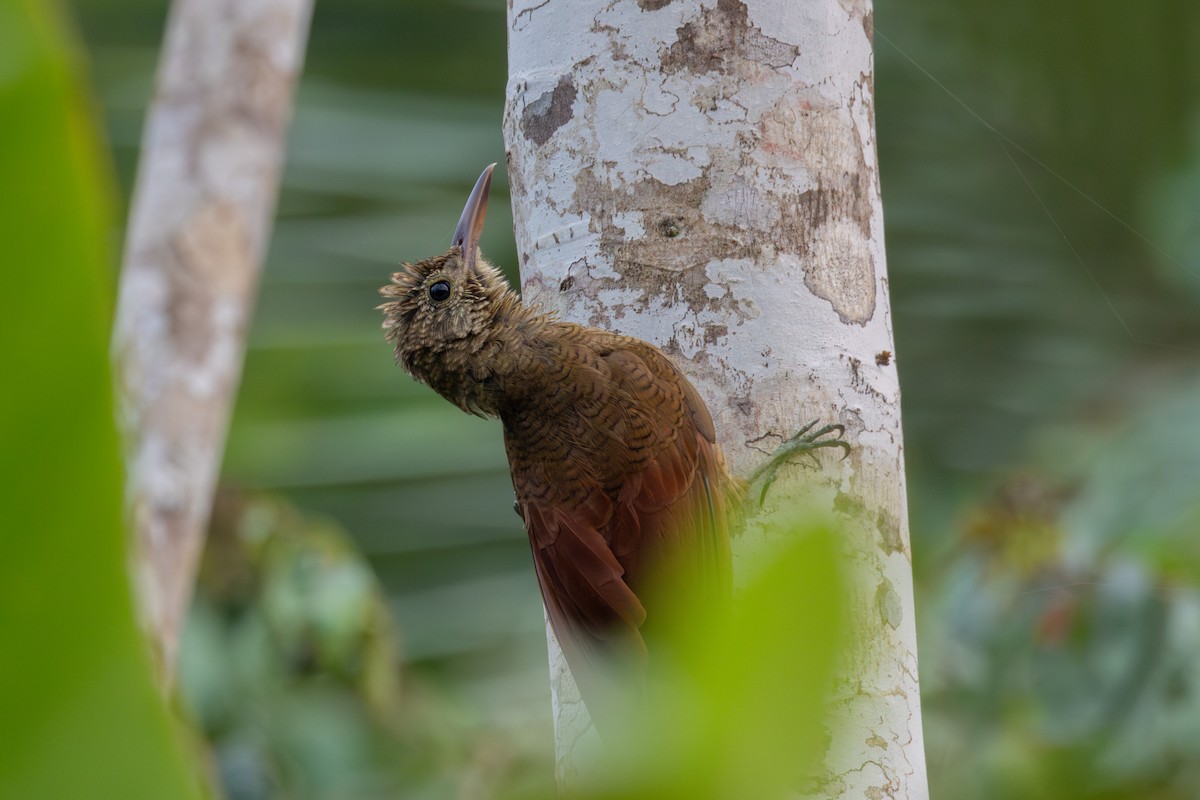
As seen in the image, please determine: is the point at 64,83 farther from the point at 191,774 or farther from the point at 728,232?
the point at 728,232

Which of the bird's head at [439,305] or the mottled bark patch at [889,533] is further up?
the bird's head at [439,305]

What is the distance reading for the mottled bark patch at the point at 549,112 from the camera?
1861mm

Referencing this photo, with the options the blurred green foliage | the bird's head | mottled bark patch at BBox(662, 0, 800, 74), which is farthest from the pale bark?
the blurred green foliage

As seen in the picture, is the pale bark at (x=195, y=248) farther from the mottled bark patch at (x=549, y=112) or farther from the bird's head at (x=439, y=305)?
the mottled bark patch at (x=549, y=112)

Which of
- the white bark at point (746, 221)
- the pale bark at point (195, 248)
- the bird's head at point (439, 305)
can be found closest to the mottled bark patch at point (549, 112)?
the white bark at point (746, 221)

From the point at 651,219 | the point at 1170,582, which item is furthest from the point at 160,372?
the point at 1170,582

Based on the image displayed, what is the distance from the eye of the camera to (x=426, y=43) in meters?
7.04

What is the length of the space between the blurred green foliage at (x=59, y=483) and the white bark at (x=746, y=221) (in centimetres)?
141

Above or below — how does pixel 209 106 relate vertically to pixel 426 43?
below

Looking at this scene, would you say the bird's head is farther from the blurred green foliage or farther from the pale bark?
the blurred green foliage

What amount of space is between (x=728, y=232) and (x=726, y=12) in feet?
1.06

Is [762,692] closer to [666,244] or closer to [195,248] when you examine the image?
[666,244]

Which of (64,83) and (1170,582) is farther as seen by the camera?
(1170,582)

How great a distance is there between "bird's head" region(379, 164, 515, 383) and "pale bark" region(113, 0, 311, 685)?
4.86 ft
